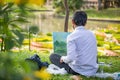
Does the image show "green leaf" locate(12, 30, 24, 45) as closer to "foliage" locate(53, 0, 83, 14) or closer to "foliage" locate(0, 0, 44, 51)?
"foliage" locate(0, 0, 44, 51)

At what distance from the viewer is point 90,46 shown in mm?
4961

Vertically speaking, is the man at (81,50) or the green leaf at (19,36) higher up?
the green leaf at (19,36)

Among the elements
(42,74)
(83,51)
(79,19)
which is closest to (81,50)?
(83,51)

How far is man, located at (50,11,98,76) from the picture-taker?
4828mm

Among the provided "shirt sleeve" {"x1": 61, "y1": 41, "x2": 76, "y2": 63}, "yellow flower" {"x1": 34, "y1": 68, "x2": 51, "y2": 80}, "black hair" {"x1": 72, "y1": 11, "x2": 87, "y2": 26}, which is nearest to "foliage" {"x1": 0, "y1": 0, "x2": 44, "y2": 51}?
"yellow flower" {"x1": 34, "y1": 68, "x2": 51, "y2": 80}

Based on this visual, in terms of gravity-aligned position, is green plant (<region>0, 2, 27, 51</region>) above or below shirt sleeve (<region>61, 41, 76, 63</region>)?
above

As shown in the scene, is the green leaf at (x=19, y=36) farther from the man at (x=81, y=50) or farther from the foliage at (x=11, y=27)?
the man at (x=81, y=50)

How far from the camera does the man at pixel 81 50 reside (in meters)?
4.83

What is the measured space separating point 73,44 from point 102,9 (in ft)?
99.4

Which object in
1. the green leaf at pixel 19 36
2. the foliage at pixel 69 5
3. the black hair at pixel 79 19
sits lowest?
the foliage at pixel 69 5

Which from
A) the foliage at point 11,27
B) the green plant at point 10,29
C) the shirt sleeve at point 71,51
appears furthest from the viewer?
the shirt sleeve at point 71,51

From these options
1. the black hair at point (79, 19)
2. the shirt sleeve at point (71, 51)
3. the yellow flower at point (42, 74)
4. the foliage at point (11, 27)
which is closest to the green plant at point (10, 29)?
the foliage at point (11, 27)

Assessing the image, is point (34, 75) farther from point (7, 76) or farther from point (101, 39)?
point (101, 39)

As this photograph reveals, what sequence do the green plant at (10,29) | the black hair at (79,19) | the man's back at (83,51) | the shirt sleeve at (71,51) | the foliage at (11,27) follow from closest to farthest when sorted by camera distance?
the foliage at (11,27), the green plant at (10,29), the shirt sleeve at (71,51), the man's back at (83,51), the black hair at (79,19)
